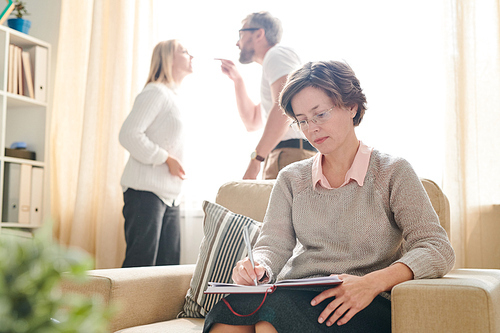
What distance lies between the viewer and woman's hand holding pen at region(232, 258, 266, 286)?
1.16m

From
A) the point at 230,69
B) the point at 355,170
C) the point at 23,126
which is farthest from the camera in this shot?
the point at 23,126

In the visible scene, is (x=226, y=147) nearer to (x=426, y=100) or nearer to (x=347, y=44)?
(x=347, y=44)

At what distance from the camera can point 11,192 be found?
3.01m

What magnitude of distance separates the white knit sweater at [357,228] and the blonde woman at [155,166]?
103cm

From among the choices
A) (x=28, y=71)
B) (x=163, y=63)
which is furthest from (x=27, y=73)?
(x=163, y=63)

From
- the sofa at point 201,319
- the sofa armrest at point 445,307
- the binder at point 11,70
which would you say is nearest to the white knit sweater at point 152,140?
the sofa at point 201,319

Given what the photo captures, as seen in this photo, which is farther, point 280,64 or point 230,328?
point 280,64

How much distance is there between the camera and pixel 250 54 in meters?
2.20

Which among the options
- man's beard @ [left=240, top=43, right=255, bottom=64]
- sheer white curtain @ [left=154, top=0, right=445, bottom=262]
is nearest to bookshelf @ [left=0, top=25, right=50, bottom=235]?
sheer white curtain @ [left=154, top=0, right=445, bottom=262]

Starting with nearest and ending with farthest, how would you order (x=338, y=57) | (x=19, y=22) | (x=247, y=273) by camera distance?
(x=247, y=273) → (x=338, y=57) → (x=19, y=22)

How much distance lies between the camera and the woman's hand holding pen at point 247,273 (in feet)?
3.80

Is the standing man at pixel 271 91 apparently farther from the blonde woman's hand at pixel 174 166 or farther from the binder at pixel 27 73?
the binder at pixel 27 73

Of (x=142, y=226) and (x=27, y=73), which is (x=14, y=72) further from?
(x=142, y=226)

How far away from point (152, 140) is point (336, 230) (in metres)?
1.35
